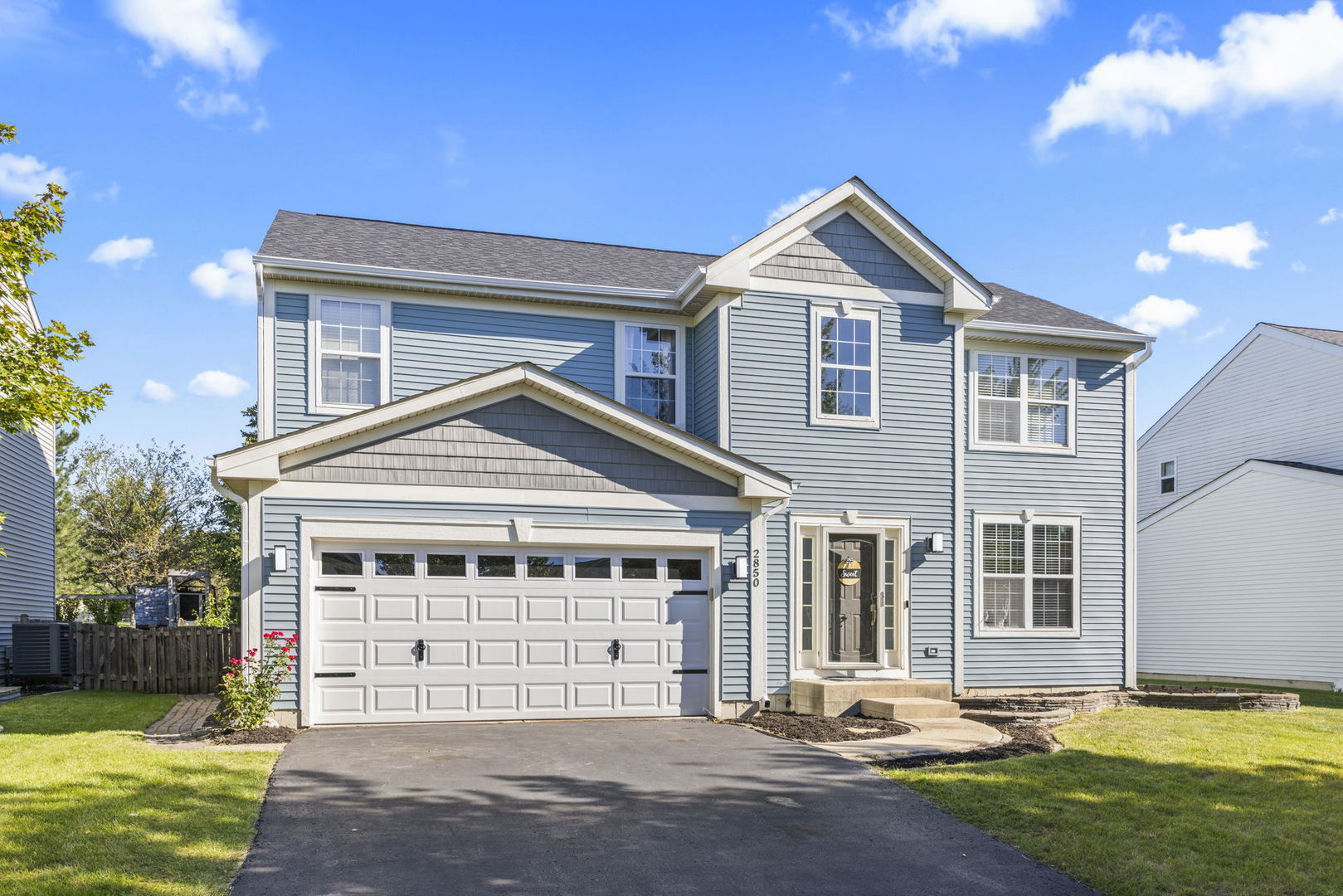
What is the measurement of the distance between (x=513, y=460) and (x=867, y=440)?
210 inches

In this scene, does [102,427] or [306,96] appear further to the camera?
[102,427]

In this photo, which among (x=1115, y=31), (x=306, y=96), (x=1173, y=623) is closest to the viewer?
(x=1115, y=31)

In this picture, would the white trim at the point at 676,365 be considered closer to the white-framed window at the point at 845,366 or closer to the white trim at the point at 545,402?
the white-framed window at the point at 845,366

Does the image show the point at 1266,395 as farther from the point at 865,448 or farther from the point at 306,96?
the point at 306,96

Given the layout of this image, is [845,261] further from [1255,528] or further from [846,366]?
[1255,528]

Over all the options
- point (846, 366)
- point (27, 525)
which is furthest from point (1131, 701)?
point (27, 525)

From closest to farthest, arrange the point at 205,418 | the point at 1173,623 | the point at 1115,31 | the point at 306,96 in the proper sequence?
1. the point at 1115,31
2. the point at 306,96
3. the point at 1173,623
4. the point at 205,418

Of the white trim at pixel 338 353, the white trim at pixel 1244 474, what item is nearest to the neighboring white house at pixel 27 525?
the white trim at pixel 338 353

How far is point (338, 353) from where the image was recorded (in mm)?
13438

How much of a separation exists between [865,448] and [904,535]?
4.66ft

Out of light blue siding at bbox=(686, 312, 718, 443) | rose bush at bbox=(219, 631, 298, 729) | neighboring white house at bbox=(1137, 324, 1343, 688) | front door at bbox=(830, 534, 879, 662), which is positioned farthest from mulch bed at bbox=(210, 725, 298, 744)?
neighboring white house at bbox=(1137, 324, 1343, 688)

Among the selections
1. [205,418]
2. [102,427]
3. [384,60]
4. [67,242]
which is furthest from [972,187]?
[102,427]

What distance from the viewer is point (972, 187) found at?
1580cm

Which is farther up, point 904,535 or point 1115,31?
point 1115,31
